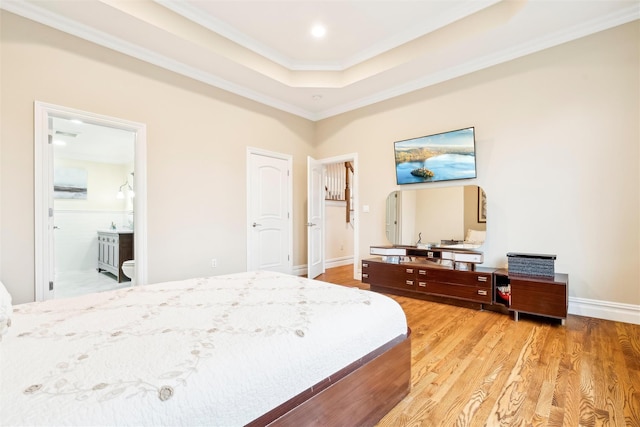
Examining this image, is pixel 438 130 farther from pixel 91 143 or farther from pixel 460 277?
pixel 91 143

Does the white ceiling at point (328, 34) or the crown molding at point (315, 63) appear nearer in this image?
the white ceiling at point (328, 34)

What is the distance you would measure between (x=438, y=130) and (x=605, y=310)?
256 centimetres

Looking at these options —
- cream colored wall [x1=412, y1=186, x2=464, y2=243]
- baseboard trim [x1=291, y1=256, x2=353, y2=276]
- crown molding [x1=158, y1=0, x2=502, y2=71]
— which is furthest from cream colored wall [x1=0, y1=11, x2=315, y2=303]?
cream colored wall [x1=412, y1=186, x2=464, y2=243]

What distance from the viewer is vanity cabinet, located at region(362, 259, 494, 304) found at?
3195 mm

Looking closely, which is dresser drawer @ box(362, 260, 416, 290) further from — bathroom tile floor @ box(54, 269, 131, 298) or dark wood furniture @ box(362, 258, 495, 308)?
bathroom tile floor @ box(54, 269, 131, 298)

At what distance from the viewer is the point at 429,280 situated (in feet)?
11.7

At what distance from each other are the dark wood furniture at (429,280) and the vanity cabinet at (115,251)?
12.5ft

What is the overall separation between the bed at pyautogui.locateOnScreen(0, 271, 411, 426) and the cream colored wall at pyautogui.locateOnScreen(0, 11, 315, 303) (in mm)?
1766

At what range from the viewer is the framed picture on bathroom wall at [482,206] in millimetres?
3518

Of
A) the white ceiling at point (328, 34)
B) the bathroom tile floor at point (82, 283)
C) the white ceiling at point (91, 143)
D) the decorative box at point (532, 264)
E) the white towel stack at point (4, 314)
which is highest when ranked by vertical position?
the white ceiling at point (328, 34)

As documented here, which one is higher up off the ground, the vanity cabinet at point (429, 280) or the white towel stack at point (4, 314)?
the white towel stack at point (4, 314)

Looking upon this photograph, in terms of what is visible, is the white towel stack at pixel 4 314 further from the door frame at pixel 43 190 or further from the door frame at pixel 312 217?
the door frame at pixel 312 217

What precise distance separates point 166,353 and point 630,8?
14.3 ft

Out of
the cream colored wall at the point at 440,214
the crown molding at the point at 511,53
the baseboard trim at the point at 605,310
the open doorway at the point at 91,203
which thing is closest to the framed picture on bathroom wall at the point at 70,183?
the open doorway at the point at 91,203
